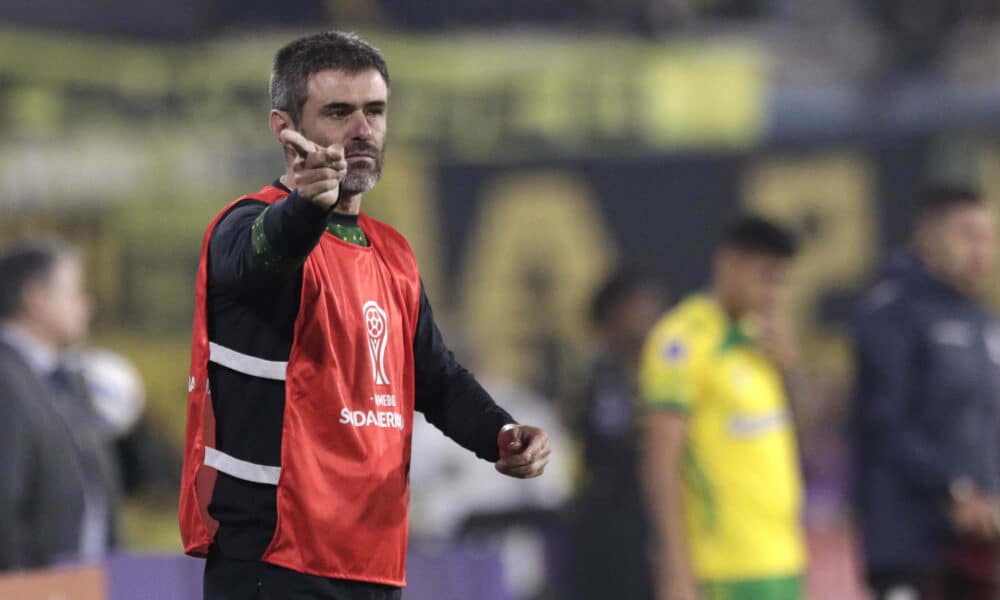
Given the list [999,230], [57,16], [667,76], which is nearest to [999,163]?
[999,230]

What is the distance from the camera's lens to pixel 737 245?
239 inches

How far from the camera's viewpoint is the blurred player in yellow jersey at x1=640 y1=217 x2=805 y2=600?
19.4 ft

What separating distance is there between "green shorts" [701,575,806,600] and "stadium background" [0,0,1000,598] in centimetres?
359

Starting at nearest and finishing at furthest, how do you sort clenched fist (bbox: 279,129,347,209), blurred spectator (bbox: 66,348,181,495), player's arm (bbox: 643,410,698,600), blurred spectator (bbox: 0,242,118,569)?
clenched fist (bbox: 279,129,347,209) → blurred spectator (bbox: 0,242,118,569) → player's arm (bbox: 643,410,698,600) → blurred spectator (bbox: 66,348,181,495)

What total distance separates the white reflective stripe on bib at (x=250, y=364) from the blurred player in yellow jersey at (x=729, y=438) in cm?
305

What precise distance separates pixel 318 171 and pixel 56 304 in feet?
11.2

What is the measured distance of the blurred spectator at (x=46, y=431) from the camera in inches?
209

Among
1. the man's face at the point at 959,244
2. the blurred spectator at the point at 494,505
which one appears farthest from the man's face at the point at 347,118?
the blurred spectator at the point at 494,505

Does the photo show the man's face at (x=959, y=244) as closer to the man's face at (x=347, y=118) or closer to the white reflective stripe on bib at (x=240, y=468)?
the man's face at (x=347, y=118)

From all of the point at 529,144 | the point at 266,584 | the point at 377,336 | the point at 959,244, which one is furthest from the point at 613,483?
the point at 266,584

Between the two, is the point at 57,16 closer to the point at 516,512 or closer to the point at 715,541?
the point at 516,512

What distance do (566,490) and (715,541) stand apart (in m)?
3.30

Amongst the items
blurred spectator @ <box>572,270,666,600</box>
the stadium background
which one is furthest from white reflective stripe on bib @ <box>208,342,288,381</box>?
the stadium background

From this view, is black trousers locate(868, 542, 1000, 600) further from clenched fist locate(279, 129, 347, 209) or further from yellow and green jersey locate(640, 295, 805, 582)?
clenched fist locate(279, 129, 347, 209)
